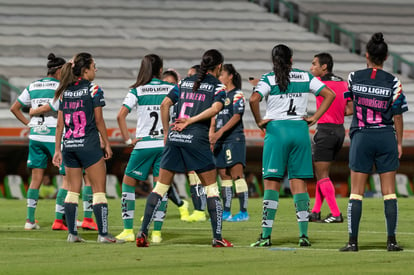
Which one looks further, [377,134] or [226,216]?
[226,216]

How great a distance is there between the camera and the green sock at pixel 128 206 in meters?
10.8

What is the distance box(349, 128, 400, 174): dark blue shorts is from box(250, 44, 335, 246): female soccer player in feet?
2.31

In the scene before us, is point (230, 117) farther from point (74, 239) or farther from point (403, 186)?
point (403, 186)

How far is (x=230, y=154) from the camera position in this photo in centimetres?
1398

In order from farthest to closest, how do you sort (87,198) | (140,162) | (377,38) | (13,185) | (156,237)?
(13,185) < (87,198) < (140,162) < (156,237) < (377,38)

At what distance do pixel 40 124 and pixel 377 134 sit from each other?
5211 millimetres

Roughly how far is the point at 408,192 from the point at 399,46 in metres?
9.37

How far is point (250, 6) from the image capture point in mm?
37719

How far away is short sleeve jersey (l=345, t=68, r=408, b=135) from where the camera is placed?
931 cm

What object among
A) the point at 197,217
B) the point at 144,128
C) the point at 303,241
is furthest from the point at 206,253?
the point at 197,217

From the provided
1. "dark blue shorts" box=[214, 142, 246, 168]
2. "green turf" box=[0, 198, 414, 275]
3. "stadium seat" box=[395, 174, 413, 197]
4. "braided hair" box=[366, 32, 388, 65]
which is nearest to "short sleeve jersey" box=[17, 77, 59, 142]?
"green turf" box=[0, 198, 414, 275]

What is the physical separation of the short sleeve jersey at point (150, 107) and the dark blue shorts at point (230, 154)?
317 cm

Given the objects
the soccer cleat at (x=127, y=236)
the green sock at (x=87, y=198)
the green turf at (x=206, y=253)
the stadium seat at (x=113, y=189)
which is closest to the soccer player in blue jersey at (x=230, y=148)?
the green turf at (x=206, y=253)

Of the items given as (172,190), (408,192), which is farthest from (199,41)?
(172,190)
